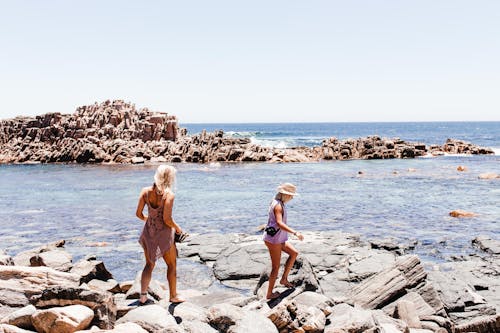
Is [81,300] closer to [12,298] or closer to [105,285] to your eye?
[12,298]

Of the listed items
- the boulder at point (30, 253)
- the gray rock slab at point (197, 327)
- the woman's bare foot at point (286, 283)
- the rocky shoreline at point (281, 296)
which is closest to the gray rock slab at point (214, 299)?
the rocky shoreline at point (281, 296)

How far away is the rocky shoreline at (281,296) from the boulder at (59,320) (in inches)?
0.5

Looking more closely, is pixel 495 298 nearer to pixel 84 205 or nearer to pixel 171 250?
pixel 171 250

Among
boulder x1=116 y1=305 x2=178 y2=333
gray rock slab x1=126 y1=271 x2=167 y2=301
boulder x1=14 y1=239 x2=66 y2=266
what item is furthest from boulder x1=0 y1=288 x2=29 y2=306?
boulder x1=14 y1=239 x2=66 y2=266

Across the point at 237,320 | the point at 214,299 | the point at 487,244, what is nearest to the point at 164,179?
the point at 237,320

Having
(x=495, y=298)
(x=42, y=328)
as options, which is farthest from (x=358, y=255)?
(x=42, y=328)

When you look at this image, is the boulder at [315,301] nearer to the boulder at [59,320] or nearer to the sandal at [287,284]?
the sandal at [287,284]

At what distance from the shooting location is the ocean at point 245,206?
1686cm

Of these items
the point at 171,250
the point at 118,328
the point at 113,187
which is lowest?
the point at 113,187

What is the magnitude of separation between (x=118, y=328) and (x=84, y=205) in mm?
21146

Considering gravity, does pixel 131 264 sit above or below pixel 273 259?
below

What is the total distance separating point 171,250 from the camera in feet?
27.7

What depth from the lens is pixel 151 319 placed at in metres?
6.99

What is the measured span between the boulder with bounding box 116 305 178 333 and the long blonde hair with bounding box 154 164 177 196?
6.24 feet
